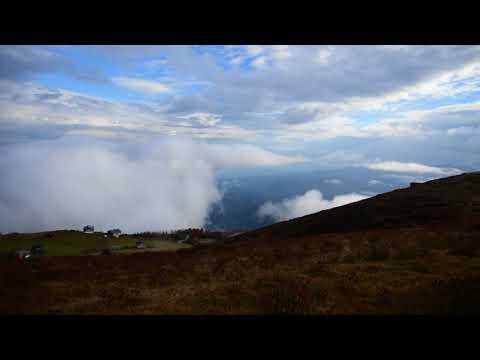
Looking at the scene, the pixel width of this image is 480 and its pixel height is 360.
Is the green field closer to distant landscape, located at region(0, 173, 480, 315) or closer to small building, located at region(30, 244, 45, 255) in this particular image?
small building, located at region(30, 244, 45, 255)

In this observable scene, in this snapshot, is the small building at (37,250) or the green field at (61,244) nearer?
the small building at (37,250)

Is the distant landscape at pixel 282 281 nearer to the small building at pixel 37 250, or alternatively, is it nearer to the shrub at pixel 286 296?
the shrub at pixel 286 296

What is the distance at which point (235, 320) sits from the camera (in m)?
3.45

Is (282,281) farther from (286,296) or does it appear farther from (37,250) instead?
(37,250)

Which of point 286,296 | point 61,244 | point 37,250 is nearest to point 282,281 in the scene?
point 286,296

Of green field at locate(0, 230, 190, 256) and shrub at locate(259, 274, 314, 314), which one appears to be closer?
shrub at locate(259, 274, 314, 314)

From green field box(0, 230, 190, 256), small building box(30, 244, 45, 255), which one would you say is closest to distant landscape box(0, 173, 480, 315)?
small building box(30, 244, 45, 255)

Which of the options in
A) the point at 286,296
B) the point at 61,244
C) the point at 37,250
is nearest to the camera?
the point at 286,296

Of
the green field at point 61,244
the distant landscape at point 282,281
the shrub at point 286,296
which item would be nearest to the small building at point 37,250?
the green field at point 61,244

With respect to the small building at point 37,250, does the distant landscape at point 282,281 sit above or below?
below

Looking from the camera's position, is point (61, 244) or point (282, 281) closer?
point (282, 281)
